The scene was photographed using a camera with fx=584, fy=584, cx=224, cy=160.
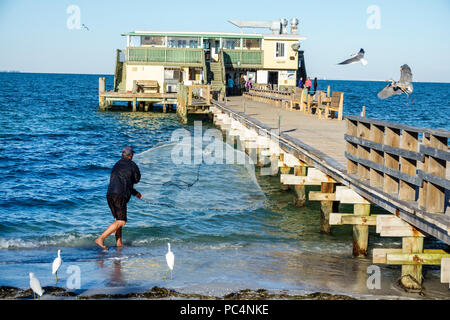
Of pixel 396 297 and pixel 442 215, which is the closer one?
pixel 442 215

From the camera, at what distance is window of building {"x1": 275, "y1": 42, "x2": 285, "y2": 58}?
2087 inches

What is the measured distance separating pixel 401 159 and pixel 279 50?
45200mm

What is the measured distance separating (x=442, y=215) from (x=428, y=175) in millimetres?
577

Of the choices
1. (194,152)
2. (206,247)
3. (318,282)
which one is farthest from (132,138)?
(318,282)

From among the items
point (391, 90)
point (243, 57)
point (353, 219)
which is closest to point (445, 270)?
point (353, 219)

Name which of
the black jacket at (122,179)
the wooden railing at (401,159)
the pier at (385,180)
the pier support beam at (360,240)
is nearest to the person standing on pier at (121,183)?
the black jacket at (122,179)

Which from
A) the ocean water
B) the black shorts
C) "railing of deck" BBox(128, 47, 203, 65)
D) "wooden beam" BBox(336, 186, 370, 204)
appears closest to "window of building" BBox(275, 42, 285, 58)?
"railing of deck" BBox(128, 47, 203, 65)

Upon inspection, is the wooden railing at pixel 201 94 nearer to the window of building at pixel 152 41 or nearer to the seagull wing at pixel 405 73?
the window of building at pixel 152 41

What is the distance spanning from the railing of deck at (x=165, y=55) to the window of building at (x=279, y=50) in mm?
7288

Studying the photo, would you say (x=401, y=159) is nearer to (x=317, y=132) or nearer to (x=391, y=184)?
(x=391, y=184)

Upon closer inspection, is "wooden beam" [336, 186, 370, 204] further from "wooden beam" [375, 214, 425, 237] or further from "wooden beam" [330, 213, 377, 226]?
"wooden beam" [375, 214, 425, 237]

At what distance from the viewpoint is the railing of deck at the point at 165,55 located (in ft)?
165
